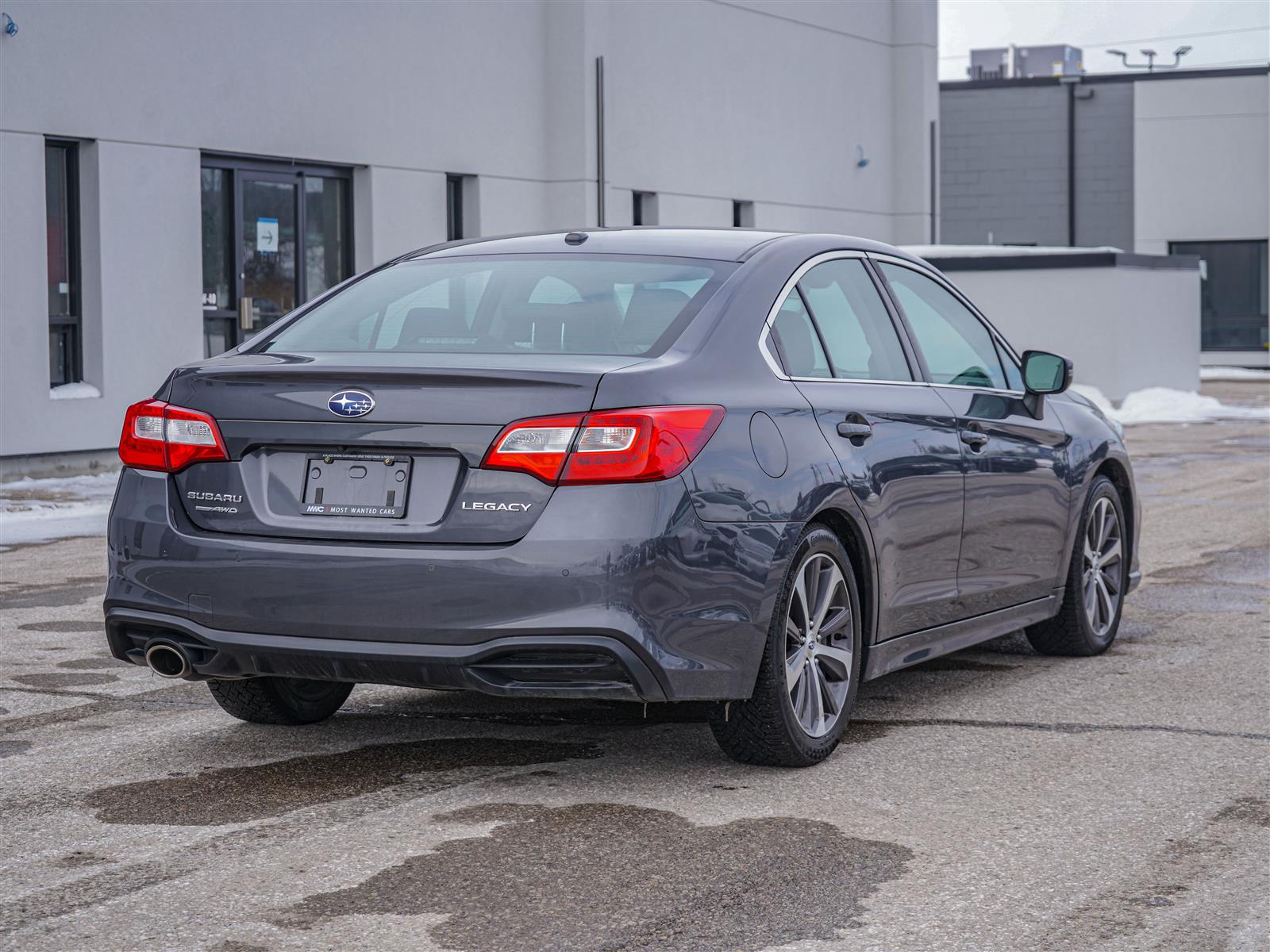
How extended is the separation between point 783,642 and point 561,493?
857 millimetres

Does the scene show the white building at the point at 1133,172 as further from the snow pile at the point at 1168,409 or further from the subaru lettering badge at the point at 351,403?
the subaru lettering badge at the point at 351,403

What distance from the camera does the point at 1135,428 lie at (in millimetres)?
23672

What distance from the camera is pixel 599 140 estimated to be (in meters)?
22.6

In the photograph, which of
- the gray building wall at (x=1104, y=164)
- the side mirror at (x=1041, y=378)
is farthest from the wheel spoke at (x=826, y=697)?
the gray building wall at (x=1104, y=164)

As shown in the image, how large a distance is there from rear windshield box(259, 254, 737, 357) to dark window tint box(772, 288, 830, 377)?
221mm

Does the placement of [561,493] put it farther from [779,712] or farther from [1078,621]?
[1078,621]

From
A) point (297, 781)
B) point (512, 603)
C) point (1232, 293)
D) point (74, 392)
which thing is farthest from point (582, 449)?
point (1232, 293)

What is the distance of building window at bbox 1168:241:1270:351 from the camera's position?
4266 centimetres

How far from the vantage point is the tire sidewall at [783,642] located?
16.3ft

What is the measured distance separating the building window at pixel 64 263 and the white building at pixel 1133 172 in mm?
29751

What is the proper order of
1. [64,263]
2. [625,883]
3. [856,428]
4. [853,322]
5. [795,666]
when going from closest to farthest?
[625,883] → [795,666] → [856,428] → [853,322] → [64,263]

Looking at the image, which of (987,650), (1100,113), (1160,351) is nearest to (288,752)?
(987,650)

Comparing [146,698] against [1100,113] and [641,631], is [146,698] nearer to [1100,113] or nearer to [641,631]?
[641,631]

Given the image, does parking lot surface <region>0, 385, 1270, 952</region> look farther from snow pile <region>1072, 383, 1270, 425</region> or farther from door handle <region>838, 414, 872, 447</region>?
snow pile <region>1072, 383, 1270, 425</region>
